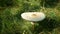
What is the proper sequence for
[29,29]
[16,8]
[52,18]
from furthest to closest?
[16,8]
[52,18]
[29,29]

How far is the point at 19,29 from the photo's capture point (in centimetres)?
430

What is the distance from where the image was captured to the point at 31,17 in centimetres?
391

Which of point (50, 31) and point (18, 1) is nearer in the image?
point (50, 31)

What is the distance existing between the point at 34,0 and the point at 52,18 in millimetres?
883

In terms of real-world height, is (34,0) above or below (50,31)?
above

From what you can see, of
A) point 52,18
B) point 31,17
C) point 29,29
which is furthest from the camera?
point 52,18

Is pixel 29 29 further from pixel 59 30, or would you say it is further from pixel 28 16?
pixel 59 30

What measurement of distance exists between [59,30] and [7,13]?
1.43 meters

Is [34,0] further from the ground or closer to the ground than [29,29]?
further from the ground

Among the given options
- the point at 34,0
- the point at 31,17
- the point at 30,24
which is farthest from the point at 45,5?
the point at 31,17

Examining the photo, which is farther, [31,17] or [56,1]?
[56,1]

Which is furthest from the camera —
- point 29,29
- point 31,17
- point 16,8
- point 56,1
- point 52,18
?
point 56,1

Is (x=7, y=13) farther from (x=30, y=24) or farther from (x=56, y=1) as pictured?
(x=56, y=1)

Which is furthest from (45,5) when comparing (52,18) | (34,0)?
(52,18)
